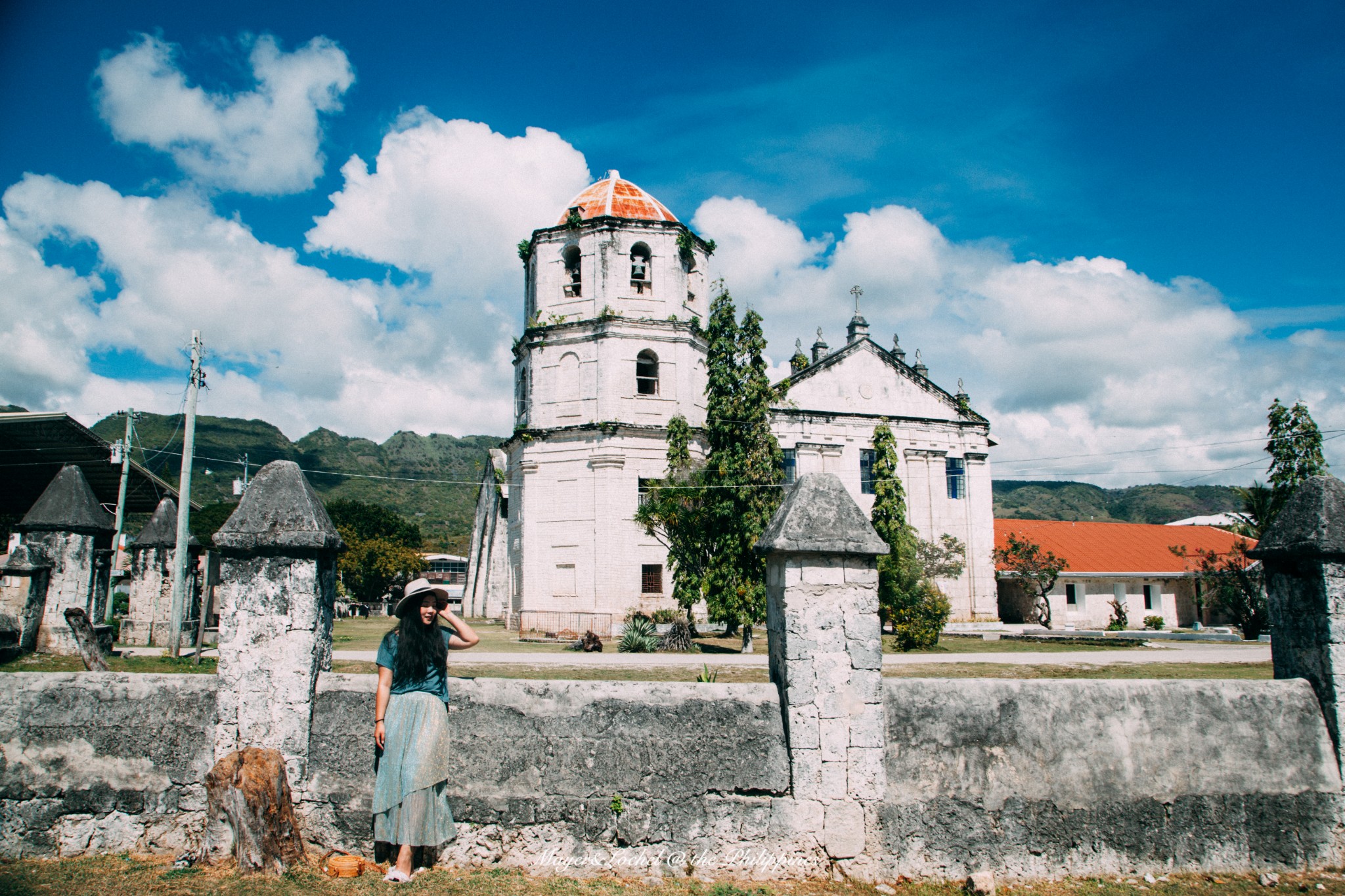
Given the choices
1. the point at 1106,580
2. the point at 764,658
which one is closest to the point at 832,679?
the point at 764,658

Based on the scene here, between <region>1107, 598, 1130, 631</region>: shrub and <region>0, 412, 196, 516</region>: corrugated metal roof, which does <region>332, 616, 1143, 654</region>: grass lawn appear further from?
<region>0, 412, 196, 516</region>: corrugated metal roof

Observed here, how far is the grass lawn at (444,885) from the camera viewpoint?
4199 millimetres

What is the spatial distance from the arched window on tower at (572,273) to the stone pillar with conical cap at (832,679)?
22.7 metres

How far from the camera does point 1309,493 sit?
5777 millimetres

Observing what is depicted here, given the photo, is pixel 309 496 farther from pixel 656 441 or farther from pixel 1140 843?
pixel 656 441

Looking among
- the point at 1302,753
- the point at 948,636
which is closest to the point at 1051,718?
the point at 1302,753

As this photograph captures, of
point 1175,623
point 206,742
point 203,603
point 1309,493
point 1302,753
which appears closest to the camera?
point 206,742

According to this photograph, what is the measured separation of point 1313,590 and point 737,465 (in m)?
16.7

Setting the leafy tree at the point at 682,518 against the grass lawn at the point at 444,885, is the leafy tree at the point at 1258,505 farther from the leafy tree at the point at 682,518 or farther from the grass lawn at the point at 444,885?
the grass lawn at the point at 444,885

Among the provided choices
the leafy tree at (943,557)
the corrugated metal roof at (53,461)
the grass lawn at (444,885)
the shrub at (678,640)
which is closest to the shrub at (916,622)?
the shrub at (678,640)

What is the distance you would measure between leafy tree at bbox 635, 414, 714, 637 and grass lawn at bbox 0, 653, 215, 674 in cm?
1159

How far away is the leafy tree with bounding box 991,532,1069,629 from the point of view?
30.8 meters

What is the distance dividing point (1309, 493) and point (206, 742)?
7.84 metres

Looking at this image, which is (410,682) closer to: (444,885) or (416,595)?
(416,595)
